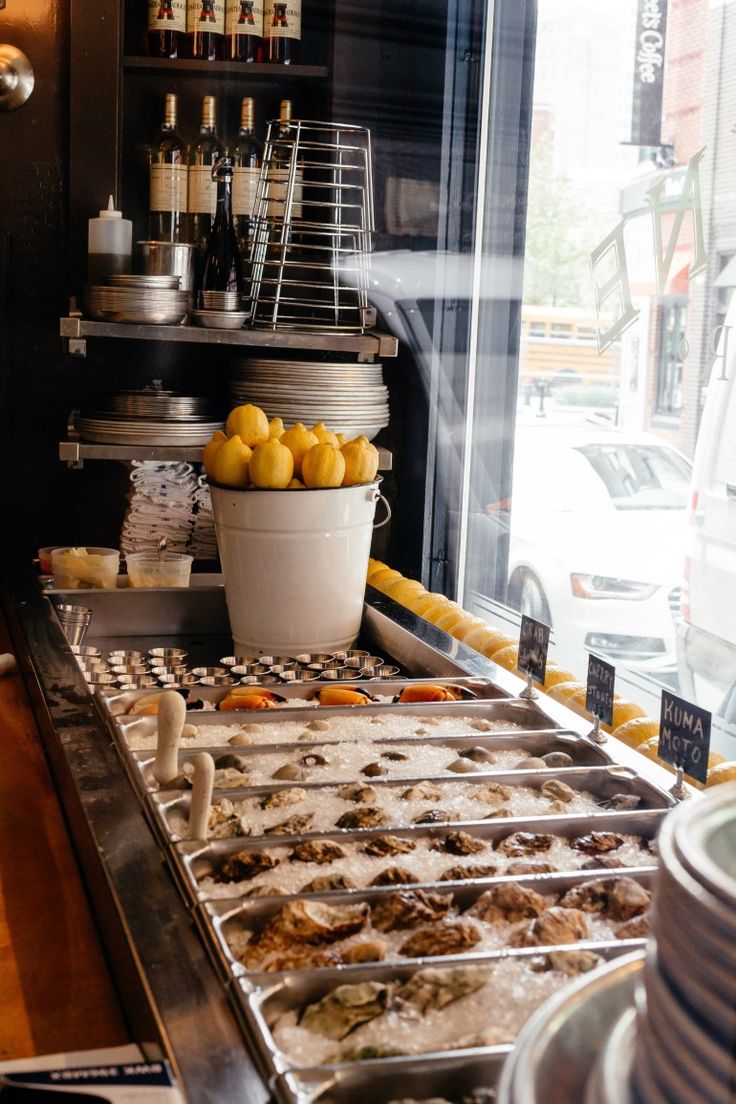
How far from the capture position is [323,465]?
6.07ft

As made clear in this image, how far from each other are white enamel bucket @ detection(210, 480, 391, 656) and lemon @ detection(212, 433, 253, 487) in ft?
0.06

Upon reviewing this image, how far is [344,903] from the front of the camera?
925mm

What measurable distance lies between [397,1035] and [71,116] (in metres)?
Answer: 2.49

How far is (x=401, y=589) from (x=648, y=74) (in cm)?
104

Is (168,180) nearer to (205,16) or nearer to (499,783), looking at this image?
(205,16)

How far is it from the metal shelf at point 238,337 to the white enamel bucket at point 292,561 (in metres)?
0.78

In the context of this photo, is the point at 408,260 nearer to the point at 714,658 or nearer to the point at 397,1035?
the point at 714,658

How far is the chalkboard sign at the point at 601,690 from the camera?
139cm

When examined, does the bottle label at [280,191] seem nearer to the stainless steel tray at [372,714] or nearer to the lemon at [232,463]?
the lemon at [232,463]

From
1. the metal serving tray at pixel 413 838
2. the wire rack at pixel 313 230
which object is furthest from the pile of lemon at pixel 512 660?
the wire rack at pixel 313 230

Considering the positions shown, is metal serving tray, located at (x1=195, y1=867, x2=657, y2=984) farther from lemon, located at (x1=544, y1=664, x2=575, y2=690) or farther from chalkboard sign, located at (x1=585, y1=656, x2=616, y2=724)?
lemon, located at (x1=544, y1=664, x2=575, y2=690)

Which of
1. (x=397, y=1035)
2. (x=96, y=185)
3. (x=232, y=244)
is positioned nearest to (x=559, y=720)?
(x=397, y=1035)

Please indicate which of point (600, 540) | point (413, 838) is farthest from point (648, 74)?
point (413, 838)

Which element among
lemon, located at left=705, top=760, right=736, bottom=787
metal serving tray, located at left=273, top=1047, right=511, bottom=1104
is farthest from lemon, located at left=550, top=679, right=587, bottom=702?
metal serving tray, located at left=273, top=1047, right=511, bottom=1104
